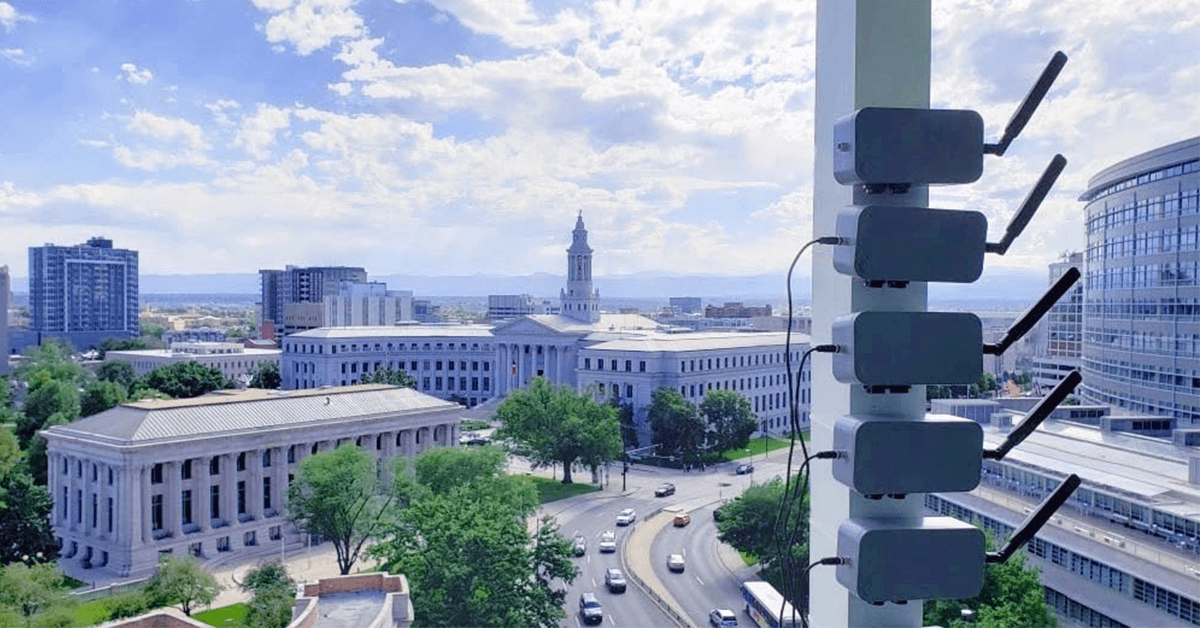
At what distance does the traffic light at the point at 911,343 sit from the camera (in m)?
1.19

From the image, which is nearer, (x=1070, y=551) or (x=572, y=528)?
(x=1070, y=551)

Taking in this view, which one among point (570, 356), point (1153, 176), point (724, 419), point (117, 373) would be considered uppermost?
point (1153, 176)

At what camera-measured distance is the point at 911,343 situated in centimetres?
120

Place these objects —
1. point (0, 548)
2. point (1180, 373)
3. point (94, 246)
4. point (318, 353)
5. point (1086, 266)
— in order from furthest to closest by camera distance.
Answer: point (94, 246)
point (318, 353)
point (1086, 266)
point (1180, 373)
point (0, 548)

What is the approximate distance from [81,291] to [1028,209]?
51844mm

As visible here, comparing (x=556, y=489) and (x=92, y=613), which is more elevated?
(x=92, y=613)

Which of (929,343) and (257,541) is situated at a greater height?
(929,343)

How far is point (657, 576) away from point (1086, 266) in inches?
429

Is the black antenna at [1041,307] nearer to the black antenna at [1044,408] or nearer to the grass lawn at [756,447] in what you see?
the black antenna at [1044,408]

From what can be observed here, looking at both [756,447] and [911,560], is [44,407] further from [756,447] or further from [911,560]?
[911,560]

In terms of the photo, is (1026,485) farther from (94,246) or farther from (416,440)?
(94,246)

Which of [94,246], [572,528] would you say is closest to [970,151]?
[572,528]

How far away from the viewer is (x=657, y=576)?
1199 cm

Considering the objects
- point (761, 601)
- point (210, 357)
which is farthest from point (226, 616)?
point (210, 357)
